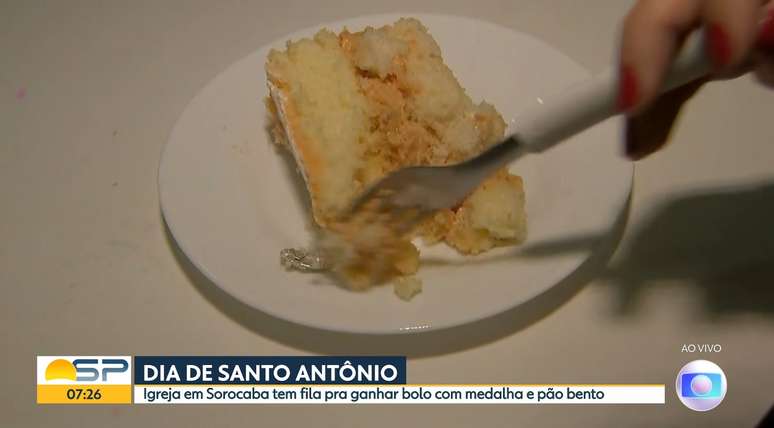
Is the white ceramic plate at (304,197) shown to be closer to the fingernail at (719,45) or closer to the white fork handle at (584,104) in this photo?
the white fork handle at (584,104)

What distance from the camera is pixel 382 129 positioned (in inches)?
38.0

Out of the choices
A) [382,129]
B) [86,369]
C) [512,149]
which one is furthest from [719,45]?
[86,369]

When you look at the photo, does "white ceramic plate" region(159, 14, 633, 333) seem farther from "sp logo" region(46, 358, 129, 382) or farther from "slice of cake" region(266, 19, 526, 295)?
"sp logo" region(46, 358, 129, 382)

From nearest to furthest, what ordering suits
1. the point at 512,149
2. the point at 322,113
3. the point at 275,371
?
the point at 512,149, the point at 275,371, the point at 322,113

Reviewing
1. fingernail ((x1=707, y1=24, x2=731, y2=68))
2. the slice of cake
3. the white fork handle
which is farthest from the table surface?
fingernail ((x1=707, y1=24, x2=731, y2=68))

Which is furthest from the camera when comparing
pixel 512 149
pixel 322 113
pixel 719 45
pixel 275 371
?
pixel 322 113

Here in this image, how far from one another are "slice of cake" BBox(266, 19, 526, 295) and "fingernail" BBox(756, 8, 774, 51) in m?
0.33

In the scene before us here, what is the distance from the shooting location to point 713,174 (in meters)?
0.97

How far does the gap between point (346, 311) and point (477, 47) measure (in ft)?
1.67

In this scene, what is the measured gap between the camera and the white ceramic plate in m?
0.76

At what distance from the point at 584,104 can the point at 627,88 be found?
66 mm

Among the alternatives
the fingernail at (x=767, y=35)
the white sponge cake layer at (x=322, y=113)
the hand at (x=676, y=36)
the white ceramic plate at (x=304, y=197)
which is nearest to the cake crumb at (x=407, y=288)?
the white ceramic plate at (x=304, y=197)

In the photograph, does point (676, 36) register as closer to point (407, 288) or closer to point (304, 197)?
point (407, 288)

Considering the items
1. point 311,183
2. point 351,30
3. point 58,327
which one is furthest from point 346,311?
point 351,30
